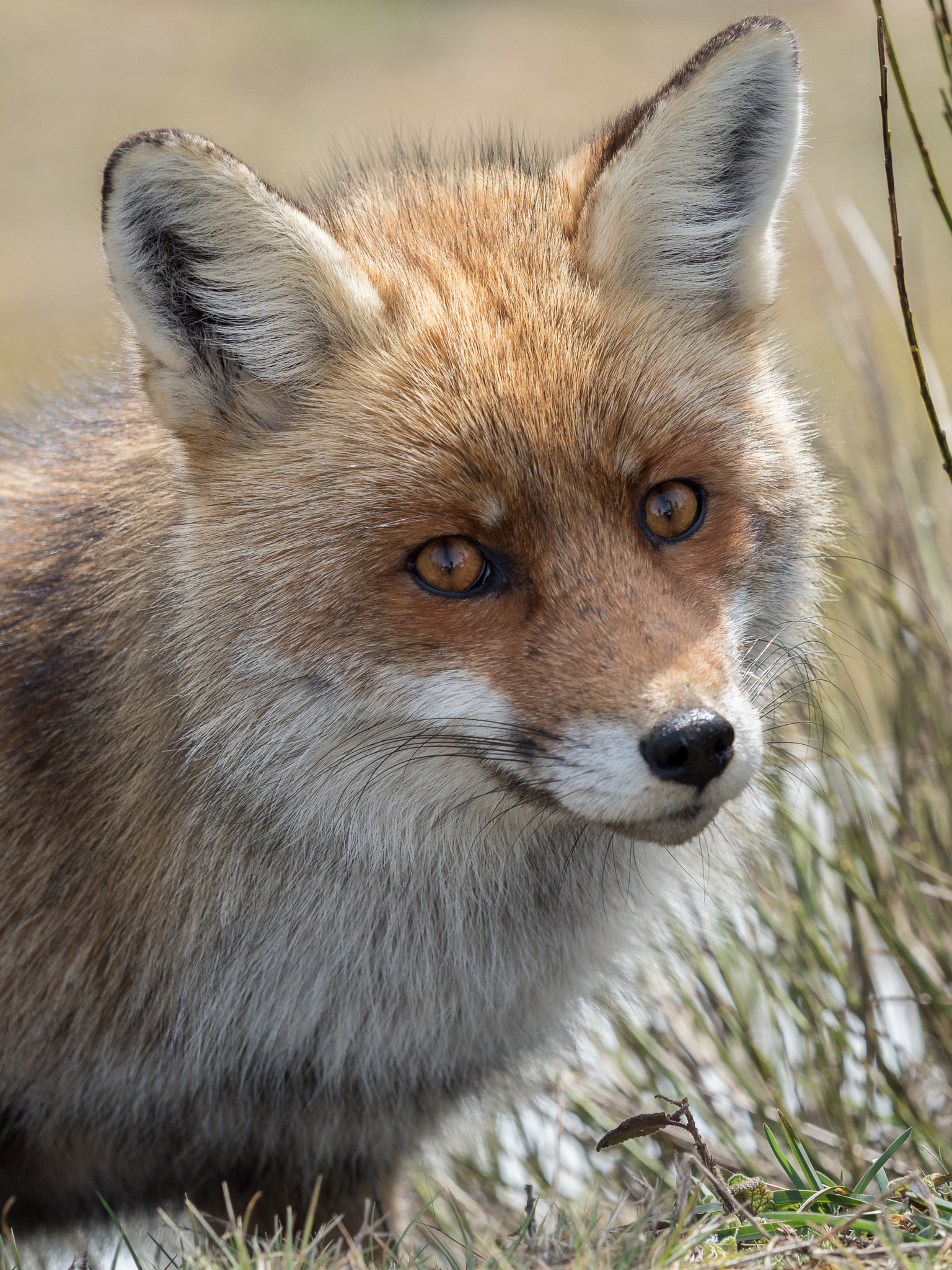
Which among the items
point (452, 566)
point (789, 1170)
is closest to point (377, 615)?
point (452, 566)

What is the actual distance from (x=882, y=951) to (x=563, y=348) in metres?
2.33

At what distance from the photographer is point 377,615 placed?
2.59 meters

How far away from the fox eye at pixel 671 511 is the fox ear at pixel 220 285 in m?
0.73

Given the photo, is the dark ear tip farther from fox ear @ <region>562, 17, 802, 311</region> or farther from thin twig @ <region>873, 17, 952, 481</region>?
thin twig @ <region>873, 17, 952, 481</region>

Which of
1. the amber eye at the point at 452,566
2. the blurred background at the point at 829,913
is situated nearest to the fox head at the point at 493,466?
the amber eye at the point at 452,566

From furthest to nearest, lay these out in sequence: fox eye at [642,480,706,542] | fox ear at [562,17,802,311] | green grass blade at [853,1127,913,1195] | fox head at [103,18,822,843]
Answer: fox ear at [562,17,802,311], fox eye at [642,480,706,542], fox head at [103,18,822,843], green grass blade at [853,1127,913,1195]

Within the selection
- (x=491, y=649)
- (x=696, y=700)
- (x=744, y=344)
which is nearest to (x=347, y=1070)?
(x=491, y=649)

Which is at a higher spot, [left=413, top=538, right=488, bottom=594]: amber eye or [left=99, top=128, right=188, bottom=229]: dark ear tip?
[left=99, top=128, right=188, bottom=229]: dark ear tip

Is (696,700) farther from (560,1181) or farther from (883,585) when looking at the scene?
(560,1181)

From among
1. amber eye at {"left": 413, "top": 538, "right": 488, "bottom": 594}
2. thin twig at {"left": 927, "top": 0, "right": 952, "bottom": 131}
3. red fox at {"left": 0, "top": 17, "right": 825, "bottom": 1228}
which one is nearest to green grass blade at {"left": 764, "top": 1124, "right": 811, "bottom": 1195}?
red fox at {"left": 0, "top": 17, "right": 825, "bottom": 1228}

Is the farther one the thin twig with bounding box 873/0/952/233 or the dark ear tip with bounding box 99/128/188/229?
the thin twig with bounding box 873/0/952/233

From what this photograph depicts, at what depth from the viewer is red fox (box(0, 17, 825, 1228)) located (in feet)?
8.36

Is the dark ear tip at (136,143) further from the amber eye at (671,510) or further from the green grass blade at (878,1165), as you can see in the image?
the green grass blade at (878,1165)

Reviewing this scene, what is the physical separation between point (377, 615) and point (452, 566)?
18 centimetres
